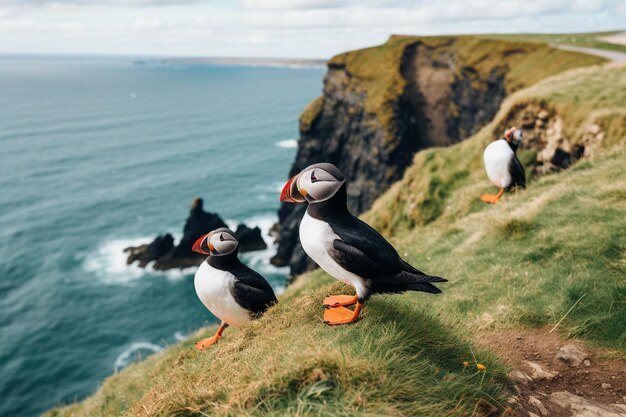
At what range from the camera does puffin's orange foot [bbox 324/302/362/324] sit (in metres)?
4.60

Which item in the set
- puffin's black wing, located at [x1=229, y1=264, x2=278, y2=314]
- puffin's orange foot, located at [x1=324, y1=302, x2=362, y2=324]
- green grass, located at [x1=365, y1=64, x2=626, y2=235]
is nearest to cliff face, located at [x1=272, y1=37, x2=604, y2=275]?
green grass, located at [x1=365, y1=64, x2=626, y2=235]

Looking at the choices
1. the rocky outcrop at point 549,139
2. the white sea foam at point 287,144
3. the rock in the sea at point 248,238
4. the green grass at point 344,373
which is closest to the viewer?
the green grass at point 344,373

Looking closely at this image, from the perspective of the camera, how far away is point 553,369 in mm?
5180

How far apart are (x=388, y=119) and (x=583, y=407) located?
48.2 m

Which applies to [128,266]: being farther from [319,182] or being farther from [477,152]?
[319,182]

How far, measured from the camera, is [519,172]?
40.8ft

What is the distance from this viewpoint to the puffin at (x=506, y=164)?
40.0 ft

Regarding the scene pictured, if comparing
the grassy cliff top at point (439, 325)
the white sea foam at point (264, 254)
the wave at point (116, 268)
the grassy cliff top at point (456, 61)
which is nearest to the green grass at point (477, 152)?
the grassy cliff top at point (439, 325)

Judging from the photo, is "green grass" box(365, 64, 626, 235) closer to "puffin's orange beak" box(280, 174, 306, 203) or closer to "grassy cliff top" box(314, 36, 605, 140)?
"puffin's orange beak" box(280, 174, 306, 203)

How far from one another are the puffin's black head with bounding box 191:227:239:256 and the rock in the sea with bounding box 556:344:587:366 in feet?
14.4

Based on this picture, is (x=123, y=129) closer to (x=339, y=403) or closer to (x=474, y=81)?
(x=474, y=81)

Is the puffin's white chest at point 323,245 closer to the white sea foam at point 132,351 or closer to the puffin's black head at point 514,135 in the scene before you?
the puffin's black head at point 514,135

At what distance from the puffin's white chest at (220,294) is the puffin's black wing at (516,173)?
884cm

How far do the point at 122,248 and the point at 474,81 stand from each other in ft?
146
